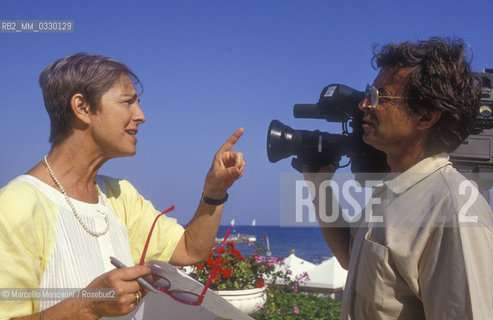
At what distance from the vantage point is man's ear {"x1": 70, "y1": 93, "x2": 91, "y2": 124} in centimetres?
165

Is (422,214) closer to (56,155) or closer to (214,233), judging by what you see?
(214,233)

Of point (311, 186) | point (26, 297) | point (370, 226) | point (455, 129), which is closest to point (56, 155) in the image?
point (26, 297)

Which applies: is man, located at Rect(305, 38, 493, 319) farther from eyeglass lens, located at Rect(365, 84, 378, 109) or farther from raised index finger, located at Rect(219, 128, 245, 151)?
raised index finger, located at Rect(219, 128, 245, 151)

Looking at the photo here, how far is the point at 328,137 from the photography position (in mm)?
1869

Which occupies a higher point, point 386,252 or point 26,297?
point 386,252

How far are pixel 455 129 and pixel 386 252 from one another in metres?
0.55

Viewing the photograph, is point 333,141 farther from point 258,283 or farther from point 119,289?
point 258,283

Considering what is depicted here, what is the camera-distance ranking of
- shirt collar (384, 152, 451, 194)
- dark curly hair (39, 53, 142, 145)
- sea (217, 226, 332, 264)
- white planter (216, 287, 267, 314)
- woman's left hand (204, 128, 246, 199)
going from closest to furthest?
shirt collar (384, 152, 451, 194) → dark curly hair (39, 53, 142, 145) → woman's left hand (204, 128, 246, 199) → white planter (216, 287, 267, 314) → sea (217, 226, 332, 264)

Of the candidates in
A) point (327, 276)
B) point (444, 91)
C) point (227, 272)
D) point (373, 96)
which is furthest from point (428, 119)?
point (327, 276)

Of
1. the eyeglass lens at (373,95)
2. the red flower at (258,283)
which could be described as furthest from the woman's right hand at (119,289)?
the red flower at (258,283)

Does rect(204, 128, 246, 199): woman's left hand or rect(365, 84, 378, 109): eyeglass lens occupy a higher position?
rect(365, 84, 378, 109): eyeglass lens

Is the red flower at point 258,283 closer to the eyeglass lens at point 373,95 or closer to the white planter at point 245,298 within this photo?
the white planter at point 245,298

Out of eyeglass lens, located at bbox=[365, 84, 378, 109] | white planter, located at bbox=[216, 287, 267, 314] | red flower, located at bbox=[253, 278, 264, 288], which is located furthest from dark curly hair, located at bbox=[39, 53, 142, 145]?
red flower, located at bbox=[253, 278, 264, 288]

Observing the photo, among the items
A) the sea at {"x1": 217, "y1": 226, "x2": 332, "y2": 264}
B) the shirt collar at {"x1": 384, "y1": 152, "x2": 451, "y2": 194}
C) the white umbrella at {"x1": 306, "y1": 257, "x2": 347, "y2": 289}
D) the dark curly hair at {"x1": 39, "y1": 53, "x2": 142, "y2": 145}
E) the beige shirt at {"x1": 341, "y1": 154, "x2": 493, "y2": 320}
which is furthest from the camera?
the sea at {"x1": 217, "y1": 226, "x2": 332, "y2": 264}
